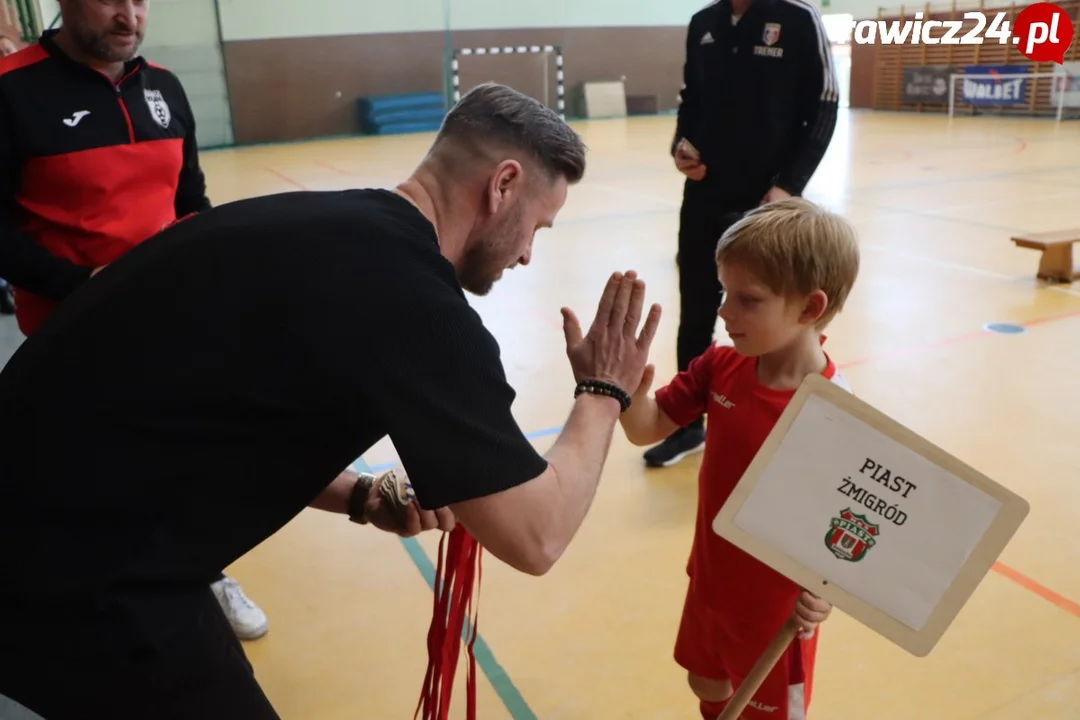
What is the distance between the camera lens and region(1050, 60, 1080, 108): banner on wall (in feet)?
47.7

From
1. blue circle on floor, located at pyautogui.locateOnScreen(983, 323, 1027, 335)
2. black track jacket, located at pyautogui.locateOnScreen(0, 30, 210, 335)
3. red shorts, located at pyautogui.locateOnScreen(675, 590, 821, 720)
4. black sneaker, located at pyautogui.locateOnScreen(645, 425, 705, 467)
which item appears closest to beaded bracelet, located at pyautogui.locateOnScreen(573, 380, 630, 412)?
red shorts, located at pyautogui.locateOnScreen(675, 590, 821, 720)

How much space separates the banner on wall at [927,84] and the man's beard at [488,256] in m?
18.0

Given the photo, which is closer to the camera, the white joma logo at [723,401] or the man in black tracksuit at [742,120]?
the white joma logo at [723,401]

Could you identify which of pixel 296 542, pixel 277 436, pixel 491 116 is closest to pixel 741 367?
pixel 491 116

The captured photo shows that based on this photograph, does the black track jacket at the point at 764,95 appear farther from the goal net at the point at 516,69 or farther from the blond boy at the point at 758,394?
the goal net at the point at 516,69

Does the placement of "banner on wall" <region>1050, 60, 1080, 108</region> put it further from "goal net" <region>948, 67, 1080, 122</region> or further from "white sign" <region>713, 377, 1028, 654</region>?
"white sign" <region>713, 377, 1028, 654</region>

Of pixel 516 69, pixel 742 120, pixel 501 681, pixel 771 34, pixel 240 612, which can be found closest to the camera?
pixel 501 681

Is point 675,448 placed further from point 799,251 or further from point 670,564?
point 799,251

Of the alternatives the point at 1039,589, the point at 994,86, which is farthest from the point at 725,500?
the point at 994,86

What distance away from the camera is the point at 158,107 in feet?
A: 7.64

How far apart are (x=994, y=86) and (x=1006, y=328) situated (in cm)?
1339

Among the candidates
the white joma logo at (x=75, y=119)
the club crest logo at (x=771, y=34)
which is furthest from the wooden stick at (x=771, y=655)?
the club crest logo at (x=771, y=34)

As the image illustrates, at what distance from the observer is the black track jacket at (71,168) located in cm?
207

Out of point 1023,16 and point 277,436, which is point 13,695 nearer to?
point 277,436
